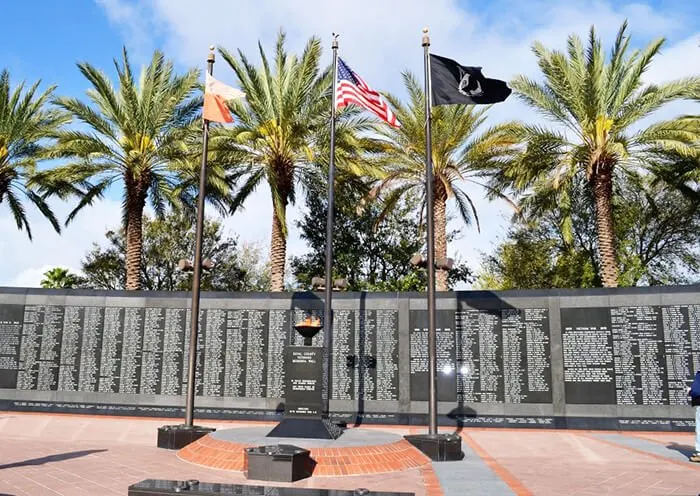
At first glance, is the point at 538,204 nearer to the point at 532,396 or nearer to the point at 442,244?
the point at 442,244

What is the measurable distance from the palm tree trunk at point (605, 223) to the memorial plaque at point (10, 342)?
59.7ft

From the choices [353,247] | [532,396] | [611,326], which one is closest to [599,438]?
[532,396]

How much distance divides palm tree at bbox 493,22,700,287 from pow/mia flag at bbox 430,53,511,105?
6.12m

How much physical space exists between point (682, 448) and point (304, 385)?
8.14 meters

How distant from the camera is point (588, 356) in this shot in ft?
49.6

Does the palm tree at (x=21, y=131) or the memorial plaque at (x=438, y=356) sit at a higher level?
the palm tree at (x=21, y=131)

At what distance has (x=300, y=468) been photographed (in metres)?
9.07

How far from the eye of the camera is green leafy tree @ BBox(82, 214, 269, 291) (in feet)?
122

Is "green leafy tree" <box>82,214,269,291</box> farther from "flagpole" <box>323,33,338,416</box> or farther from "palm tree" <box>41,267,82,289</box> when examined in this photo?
"flagpole" <box>323,33,338,416</box>

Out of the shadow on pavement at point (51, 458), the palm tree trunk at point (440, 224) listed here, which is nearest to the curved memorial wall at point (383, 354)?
the palm tree trunk at point (440, 224)

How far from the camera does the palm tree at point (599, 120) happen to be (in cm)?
1800

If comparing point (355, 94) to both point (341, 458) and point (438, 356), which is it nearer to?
point (438, 356)

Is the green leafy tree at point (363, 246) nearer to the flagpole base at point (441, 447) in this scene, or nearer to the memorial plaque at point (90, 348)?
the memorial plaque at point (90, 348)

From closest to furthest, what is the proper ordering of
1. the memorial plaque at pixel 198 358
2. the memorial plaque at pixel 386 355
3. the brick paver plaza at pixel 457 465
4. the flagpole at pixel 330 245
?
the brick paver plaza at pixel 457 465
the flagpole at pixel 330 245
the memorial plaque at pixel 386 355
the memorial plaque at pixel 198 358
